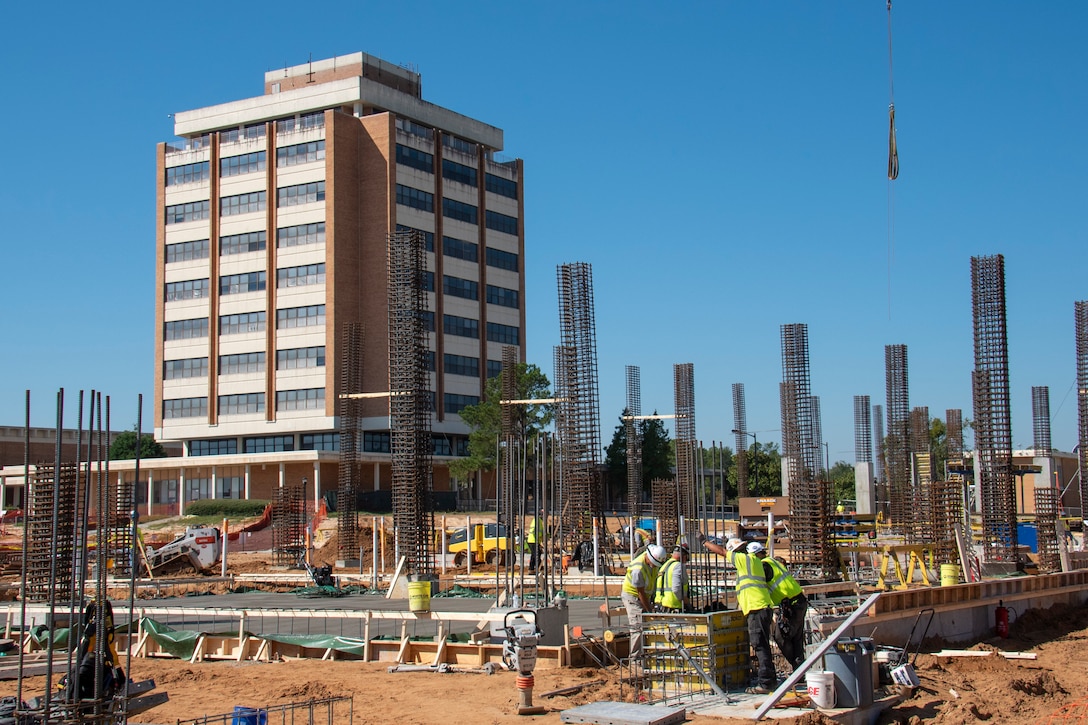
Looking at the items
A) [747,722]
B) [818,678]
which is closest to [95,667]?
[747,722]

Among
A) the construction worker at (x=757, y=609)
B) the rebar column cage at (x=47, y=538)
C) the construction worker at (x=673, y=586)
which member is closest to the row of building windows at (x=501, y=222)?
the rebar column cage at (x=47, y=538)

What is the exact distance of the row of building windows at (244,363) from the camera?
2608 inches

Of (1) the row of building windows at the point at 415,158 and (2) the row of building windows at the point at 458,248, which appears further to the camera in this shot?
(2) the row of building windows at the point at 458,248

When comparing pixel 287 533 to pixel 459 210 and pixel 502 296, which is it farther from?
pixel 502 296

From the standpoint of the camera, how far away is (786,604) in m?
13.2

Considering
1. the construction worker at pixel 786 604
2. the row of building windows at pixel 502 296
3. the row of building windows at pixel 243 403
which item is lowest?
the construction worker at pixel 786 604

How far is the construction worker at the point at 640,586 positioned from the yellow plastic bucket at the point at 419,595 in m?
5.77

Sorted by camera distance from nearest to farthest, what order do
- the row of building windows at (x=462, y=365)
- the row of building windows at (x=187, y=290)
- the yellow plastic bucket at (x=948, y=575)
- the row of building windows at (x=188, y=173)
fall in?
the yellow plastic bucket at (x=948, y=575), the row of building windows at (x=187, y=290), the row of building windows at (x=462, y=365), the row of building windows at (x=188, y=173)

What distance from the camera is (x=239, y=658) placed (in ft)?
59.9

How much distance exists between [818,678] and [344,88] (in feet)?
201

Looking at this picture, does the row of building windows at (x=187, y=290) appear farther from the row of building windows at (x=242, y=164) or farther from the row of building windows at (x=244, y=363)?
the row of building windows at (x=242, y=164)

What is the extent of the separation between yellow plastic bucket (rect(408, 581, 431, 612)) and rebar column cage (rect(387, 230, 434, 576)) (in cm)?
874

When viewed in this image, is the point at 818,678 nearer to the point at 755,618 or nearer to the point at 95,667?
the point at 755,618

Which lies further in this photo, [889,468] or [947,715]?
[889,468]
